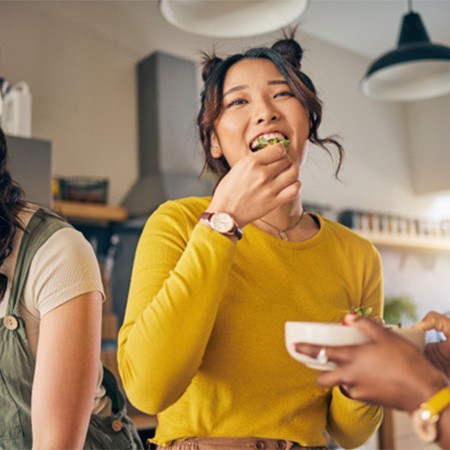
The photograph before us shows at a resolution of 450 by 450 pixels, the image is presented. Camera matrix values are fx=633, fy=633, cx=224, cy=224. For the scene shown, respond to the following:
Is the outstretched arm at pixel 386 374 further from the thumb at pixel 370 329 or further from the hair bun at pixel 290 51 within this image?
the hair bun at pixel 290 51

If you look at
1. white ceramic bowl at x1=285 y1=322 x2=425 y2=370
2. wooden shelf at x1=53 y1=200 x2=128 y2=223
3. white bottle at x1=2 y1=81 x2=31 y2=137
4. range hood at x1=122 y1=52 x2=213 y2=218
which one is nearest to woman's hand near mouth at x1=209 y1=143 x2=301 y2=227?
white ceramic bowl at x1=285 y1=322 x2=425 y2=370

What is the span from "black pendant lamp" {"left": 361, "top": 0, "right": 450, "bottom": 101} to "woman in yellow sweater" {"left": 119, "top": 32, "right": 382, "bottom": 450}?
198cm

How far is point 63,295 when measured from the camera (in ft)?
3.47

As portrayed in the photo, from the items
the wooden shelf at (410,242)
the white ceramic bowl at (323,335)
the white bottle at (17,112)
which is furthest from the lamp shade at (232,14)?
the wooden shelf at (410,242)

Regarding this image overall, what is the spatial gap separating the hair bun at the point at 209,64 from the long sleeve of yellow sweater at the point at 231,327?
0.98ft

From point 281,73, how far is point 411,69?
2.29 m

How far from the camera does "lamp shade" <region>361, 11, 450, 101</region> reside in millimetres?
3053

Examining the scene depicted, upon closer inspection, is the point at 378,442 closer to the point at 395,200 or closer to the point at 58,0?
the point at 395,200

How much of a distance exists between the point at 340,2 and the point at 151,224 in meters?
4.33

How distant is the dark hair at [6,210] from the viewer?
43.8 inches

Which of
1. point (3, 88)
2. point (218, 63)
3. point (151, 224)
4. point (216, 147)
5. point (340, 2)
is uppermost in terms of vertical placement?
point (340, 2)

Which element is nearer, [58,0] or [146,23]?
[58,0]

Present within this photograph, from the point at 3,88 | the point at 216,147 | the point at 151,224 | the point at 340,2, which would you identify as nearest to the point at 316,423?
the point at 151,224

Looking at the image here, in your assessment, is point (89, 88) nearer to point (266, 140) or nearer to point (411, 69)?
point (411, 69)
